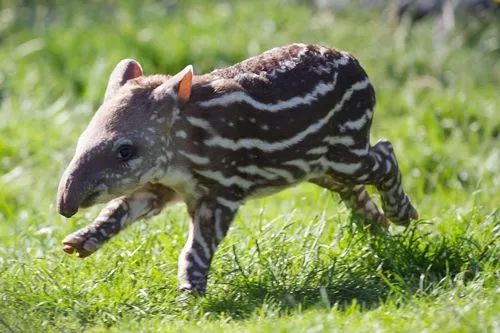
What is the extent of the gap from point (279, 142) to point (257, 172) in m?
0.20

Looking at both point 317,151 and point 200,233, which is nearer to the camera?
point 200,233

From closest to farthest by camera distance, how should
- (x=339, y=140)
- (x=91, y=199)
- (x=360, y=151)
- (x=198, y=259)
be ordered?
(x=91, y=199)
(x=198, y=259)
(x=339, y=140)
(x=360, y=151)

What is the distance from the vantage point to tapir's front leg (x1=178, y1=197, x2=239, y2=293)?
5.94 m

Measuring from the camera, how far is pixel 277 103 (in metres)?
6.21

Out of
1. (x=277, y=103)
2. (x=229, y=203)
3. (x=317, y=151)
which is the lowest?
(x=229, y=203)

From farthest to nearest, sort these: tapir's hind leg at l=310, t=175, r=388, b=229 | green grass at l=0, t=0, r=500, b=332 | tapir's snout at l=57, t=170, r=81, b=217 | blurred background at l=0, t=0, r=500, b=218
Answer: blurred background at l=0, t=0, r=500, b=218, tapir's hind leg at l=310, t=175, r=388, b=229, green grass at l=0, t=0, r=500, b=332, tapir's snout at l=57, t=170, r=81, b=217

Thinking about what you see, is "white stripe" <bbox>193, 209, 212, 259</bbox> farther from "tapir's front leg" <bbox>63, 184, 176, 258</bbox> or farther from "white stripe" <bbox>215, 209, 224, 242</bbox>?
"tapir's front leg" <bbox>63, 184, 176, 258</bbox>

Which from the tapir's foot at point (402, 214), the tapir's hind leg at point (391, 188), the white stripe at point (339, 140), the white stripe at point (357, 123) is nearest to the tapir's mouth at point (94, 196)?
the white stripe at point (339, 140)

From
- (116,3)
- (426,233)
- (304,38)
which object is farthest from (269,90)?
(116,3)

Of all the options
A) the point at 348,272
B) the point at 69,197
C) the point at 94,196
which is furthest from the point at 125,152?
the point at 348,272

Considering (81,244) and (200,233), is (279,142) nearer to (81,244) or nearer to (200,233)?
(200,233)

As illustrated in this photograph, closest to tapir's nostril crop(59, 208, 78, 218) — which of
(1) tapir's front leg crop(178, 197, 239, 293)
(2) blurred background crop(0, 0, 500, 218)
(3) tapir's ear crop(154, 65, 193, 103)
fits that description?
(1) tapir's front leg crop(178, 197, 239, 293)

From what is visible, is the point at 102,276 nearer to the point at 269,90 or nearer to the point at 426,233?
the point at 269,90

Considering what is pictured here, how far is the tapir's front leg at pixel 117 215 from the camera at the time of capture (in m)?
6.05
